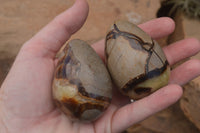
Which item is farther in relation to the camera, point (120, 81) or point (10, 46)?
point (10, 46)

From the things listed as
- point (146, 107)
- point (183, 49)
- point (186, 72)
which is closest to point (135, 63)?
point (146, 107)

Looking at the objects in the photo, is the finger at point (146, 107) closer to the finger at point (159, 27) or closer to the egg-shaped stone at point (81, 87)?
the egg-shaped stone at point (81, 87)

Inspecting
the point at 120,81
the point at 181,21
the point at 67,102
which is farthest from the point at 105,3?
the point at 67,102

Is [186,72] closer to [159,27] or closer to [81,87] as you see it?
[159,27]

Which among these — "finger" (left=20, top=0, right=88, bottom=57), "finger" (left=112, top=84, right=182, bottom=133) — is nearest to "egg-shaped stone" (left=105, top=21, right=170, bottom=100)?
"finger" (left=112, top=84, right=182, bottom=133)

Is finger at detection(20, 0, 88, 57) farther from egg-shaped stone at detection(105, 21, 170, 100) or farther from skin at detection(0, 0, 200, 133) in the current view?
egg-shaped stone at detection(105, 21, 170, 100)

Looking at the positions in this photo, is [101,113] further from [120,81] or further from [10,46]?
[10,46]
